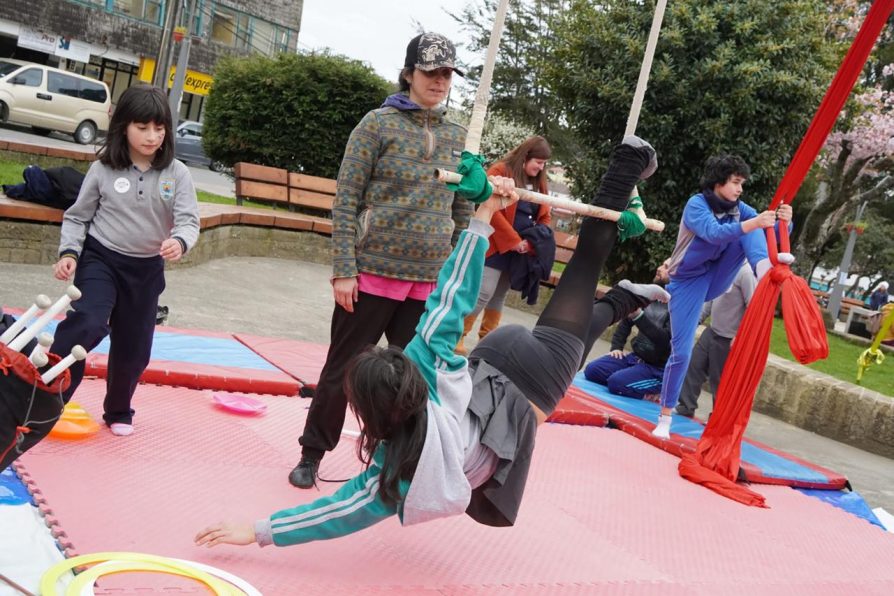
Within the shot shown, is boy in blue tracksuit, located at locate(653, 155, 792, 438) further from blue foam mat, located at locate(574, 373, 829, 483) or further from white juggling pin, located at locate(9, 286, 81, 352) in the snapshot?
white juggling pin, located at locate(9, 286, 81, 352)

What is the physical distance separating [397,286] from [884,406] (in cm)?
564

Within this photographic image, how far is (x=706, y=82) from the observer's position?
34.1 feet

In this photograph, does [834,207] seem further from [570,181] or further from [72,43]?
[72,43]

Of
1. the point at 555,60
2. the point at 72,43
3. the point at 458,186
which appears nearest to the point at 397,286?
the point at 458,186

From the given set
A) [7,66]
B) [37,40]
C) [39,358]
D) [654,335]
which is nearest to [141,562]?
[39,358]

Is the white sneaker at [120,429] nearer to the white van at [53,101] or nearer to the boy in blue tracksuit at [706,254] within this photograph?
the boy in blue tracksuit at [706,254]

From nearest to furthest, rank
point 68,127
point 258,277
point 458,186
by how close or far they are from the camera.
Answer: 1. point 458,186
2. point 258,277
3. point 68,127

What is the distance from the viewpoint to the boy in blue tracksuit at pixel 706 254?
549cm

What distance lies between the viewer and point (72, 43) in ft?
106

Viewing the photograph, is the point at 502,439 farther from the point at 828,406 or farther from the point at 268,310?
the point at 828,406

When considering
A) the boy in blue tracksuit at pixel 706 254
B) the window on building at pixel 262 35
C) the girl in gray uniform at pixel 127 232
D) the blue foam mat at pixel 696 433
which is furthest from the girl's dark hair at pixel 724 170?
the window on building at pixel 262 35

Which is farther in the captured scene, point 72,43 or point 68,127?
point 72,43

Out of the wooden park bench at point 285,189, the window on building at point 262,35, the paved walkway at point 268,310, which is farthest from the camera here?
the window on building at point 262,35

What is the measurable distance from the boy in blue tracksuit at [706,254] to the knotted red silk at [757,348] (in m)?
0.25
